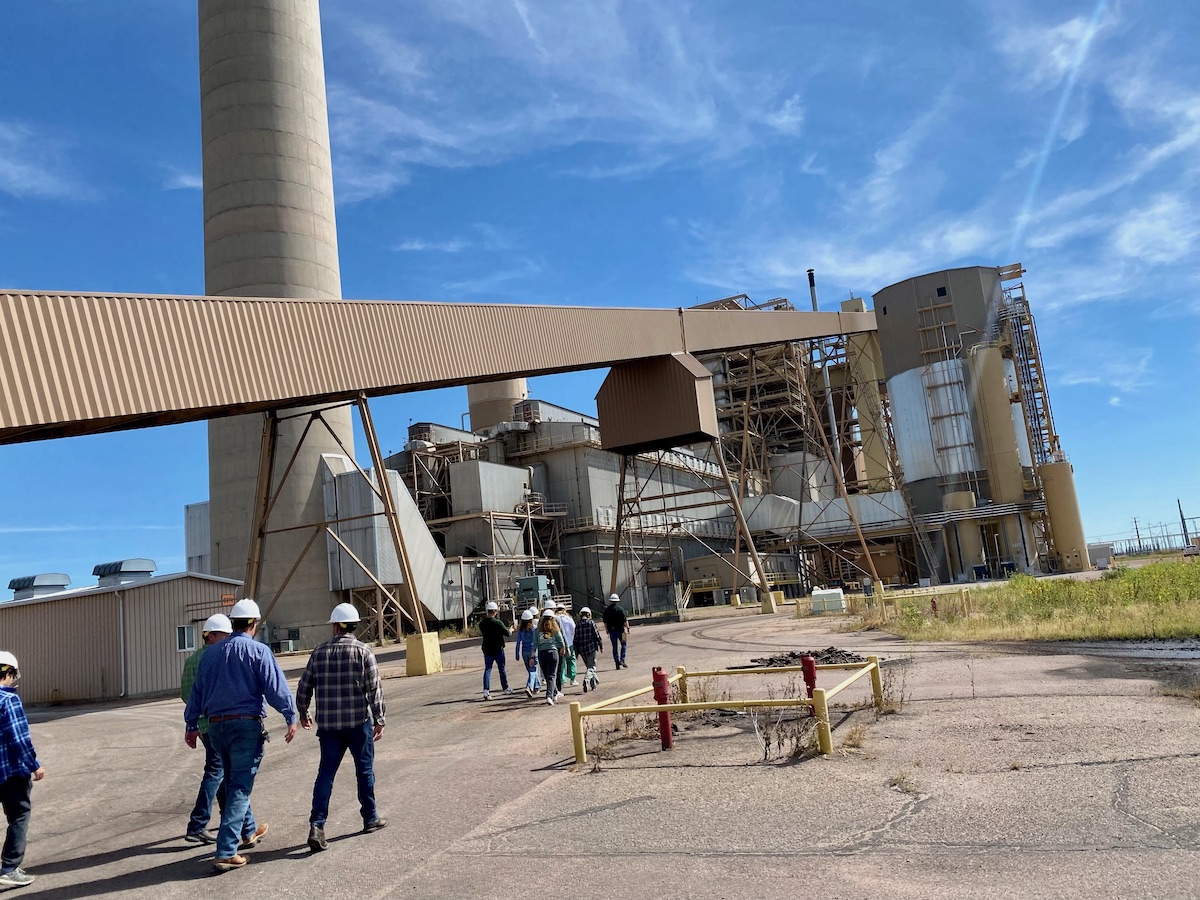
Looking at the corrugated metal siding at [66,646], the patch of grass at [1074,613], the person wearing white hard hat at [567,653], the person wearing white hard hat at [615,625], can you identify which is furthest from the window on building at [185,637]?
the patch of grass at [1074,613]

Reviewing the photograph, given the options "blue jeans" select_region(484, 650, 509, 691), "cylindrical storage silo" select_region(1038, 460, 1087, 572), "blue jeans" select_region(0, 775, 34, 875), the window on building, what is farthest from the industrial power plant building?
"blue jeans" select_region(0, 775, 34, 875)

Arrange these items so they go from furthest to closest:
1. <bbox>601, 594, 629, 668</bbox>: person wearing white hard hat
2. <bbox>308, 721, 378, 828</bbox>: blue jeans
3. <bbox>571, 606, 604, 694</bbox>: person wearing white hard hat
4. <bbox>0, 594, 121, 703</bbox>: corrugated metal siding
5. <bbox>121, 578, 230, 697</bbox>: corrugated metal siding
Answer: <bbox>121, 578, 230, 697</bbox>: corrugated metal siding → <bbox>0, 594, 121, 703</bbox>: corrugated metal siding → <bbox>601, 594, 629, 668</bbox>: person wearing white hard hat → <bbox>571, 606, 604, 694</bbox>: person wearing white hard hat → <bbox>308, 721, 378, 828</bbox>: blue jeans

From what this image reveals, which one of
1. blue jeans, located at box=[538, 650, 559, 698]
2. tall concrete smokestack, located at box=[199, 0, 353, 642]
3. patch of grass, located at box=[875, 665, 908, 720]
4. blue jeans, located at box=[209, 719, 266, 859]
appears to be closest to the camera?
blue jeans, located at box=[209, 719, 266, 859]

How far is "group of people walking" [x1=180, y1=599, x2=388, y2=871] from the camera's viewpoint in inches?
260

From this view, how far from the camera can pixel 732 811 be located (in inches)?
271

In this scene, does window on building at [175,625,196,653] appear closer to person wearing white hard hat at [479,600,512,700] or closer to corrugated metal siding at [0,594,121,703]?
corrugated metal siding at [0,594,121,703]

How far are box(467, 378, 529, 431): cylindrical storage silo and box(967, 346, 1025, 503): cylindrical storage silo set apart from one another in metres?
27.1

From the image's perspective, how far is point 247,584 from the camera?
22.4 metres

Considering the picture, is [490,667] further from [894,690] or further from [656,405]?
[656,405]

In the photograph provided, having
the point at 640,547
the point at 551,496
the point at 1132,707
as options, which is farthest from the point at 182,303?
the point at 640,547

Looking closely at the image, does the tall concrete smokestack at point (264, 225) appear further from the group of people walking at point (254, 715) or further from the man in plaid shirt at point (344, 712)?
the man in plaid shirt at point (344, 712)

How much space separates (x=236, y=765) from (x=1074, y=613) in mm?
19114

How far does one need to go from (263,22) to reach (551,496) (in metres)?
25.3

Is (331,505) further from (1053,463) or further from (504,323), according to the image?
(1053,463)
